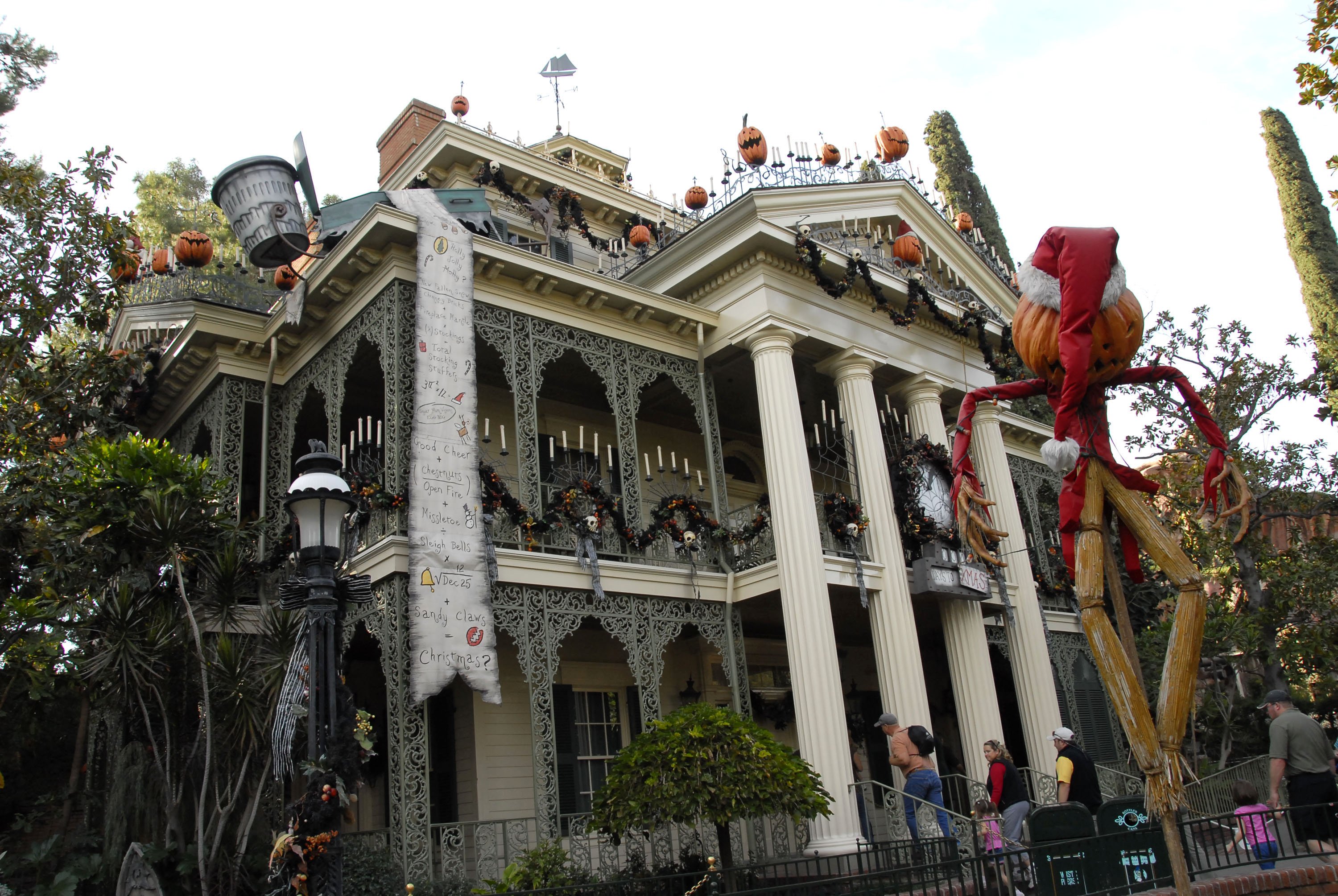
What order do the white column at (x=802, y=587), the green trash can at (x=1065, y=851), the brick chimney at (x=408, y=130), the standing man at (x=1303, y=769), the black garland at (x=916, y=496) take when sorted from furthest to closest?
the brick chimney at (x=408, y=130) < the black garland at (x=916, y=496) < the white column at (x=802, y=587) < the standing man at (x=1303, y=769) < the green trash can at (x=1065, y=851)

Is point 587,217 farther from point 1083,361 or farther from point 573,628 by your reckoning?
point 1083,361

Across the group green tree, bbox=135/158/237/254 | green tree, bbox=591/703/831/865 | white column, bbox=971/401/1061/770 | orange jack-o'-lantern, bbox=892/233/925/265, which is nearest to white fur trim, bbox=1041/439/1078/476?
green tree, bbox=591/703/831/865

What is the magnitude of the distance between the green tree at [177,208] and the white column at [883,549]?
23.3 meters

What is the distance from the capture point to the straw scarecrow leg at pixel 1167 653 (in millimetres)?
5727

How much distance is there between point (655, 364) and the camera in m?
14.9

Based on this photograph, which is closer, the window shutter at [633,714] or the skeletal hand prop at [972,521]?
the skeletal hand prop at [972,521]

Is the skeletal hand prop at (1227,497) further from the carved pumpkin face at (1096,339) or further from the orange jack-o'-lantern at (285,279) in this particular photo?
the orange jack-o'-lantern at (285,279)

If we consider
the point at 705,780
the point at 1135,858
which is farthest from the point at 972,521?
the point at 705,780

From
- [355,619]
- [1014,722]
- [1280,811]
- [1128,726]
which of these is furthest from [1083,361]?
[1014,722]

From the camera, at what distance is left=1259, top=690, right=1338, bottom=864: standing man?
837 cm

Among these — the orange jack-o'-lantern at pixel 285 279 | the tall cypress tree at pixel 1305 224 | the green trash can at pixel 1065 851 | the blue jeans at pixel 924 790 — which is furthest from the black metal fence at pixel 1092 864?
the tall cypress tree at pixel 1305 224

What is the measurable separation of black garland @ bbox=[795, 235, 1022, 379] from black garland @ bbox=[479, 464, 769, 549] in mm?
3445

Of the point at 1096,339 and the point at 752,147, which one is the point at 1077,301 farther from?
the point at 752,147

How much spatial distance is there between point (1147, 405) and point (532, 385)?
57.6 feet
